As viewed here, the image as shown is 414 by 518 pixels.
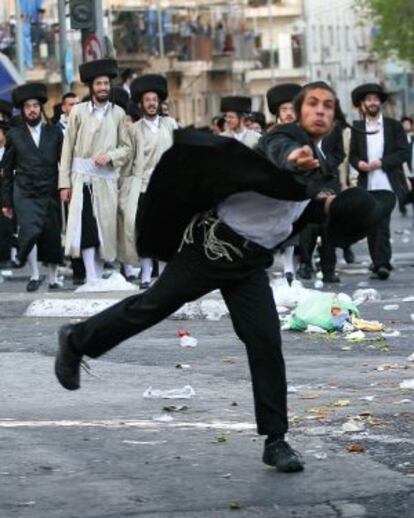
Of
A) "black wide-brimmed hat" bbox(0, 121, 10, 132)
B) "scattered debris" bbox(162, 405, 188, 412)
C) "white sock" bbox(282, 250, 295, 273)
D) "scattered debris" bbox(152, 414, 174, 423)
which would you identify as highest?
"scattered debris" bbox(152, 414, 174, 423)

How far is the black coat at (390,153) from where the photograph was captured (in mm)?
23109

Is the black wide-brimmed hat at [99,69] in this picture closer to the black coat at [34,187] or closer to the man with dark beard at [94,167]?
the man with dark beard at [94,167]

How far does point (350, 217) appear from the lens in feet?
31.4

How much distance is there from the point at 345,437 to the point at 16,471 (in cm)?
161

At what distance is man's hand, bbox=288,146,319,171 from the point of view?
30.2 ft

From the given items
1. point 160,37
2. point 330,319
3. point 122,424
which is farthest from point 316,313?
point 160,37

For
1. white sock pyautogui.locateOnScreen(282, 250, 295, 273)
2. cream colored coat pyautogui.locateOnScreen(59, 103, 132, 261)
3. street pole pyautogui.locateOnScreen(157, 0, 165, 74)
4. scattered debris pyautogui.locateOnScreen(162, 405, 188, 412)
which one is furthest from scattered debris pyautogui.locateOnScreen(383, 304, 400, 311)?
street pole pyautogui.locateOnScreen(157, 0, 165, 74)

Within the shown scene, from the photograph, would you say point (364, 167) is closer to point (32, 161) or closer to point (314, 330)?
point (32, 161)

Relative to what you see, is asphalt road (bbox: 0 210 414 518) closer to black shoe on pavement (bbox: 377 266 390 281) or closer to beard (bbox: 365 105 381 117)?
black shoe on pavement (bbox: 377 266 390 281)

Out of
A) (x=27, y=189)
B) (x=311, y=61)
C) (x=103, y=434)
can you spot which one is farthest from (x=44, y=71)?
(x=103, y=434)

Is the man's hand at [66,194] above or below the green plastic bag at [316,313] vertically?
above

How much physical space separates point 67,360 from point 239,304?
81cm

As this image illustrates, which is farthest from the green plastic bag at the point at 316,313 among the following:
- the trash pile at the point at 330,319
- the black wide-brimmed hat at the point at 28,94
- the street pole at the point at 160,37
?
the street pole at the point at 160,37

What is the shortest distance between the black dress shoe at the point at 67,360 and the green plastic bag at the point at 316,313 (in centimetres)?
598
